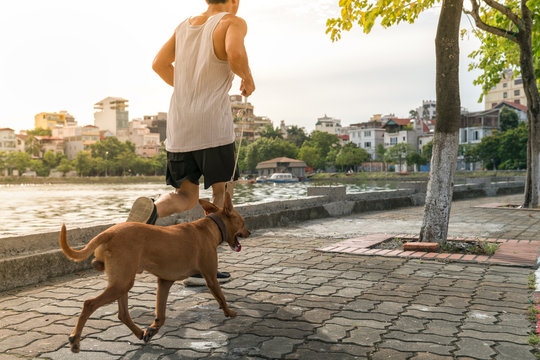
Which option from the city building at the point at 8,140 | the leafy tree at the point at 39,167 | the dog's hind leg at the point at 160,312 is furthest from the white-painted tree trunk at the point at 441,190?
the city building at the point at 8,140

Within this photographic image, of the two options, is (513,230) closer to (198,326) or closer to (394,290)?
(394,290)

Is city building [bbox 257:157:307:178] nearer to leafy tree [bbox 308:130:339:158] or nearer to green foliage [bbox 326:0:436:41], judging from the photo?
leafy tree [bbox 308:130:339:158]

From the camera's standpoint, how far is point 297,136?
134 m

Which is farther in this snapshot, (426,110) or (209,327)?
(426,110)

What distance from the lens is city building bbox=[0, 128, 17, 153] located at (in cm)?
14475

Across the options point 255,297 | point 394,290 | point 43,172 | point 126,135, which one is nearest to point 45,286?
point 255,297

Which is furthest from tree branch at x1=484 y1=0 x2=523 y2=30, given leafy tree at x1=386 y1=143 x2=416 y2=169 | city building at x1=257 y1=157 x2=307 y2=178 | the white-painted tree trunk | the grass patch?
city building at x1=257 y1=157 x2=307 y2=178

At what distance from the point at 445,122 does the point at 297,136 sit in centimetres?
12790

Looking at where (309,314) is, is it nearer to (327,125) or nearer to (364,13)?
(364,13)

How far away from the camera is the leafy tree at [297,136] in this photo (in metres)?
133

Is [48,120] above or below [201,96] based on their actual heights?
above

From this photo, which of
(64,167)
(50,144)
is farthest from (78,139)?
(64,167)

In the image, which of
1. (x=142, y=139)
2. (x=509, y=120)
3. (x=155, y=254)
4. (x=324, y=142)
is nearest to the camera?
(x=155, y=254)

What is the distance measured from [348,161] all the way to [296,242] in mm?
98933
